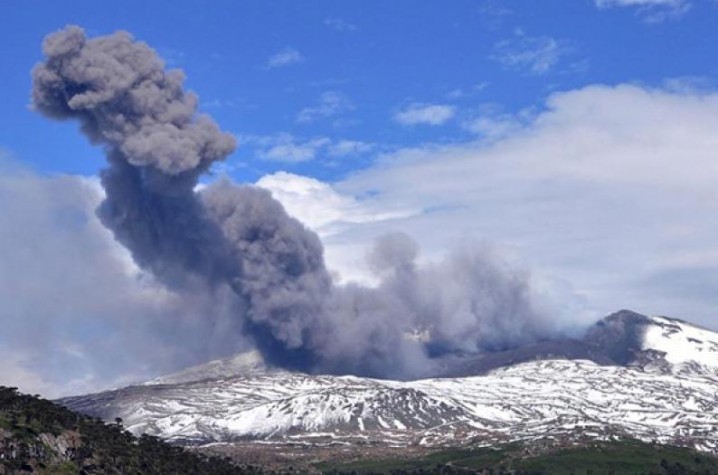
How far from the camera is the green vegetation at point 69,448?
10956 centimetres

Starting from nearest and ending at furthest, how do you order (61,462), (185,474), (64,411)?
(61,462), (185,474), (64,411)

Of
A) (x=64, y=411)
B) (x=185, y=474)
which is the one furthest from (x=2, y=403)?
(x=185, y=474)

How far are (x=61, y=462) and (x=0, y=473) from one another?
10.8 m

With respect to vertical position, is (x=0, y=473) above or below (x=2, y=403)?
below

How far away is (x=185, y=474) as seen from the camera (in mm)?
125562

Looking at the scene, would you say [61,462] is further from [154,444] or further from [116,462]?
[154,444]

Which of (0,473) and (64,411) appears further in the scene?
(64,411)

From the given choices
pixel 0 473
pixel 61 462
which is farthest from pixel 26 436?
pixel 0 473

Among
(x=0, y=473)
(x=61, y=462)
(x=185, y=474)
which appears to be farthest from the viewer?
(x=185, y=474)

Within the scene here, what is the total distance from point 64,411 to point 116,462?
82.4ft

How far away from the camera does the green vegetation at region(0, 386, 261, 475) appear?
10956 centimetres

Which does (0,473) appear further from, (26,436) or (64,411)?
(64,411)

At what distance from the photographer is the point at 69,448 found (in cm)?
11681

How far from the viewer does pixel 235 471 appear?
5650 inches
